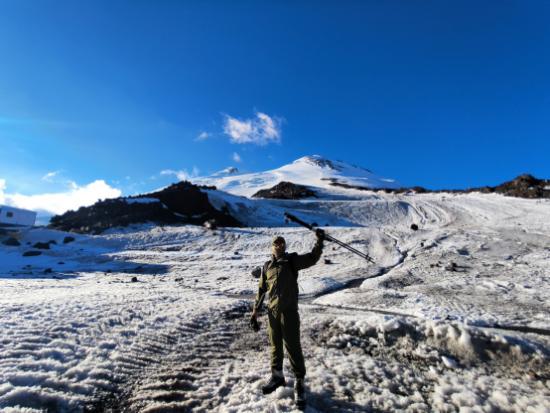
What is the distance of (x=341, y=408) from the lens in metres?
5.53

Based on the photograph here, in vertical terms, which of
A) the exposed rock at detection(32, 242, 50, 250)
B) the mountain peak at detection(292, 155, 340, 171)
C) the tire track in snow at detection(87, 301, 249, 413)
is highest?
the mountain peak at detection(292, 155, 340, 171)

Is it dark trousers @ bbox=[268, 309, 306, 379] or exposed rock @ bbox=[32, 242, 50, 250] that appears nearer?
dark trousers @ bbox=[268, 309, 306, 379]

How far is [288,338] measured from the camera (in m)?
5.75

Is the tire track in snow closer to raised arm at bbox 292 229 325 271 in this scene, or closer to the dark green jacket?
the dark green jacket

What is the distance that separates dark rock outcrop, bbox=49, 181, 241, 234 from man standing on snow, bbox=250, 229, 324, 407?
36.1 m

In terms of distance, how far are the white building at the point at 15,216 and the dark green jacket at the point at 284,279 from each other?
47466 millimetres

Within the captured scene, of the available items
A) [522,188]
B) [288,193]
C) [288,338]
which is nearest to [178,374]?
[288,338]

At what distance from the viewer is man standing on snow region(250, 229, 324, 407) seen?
224 inches

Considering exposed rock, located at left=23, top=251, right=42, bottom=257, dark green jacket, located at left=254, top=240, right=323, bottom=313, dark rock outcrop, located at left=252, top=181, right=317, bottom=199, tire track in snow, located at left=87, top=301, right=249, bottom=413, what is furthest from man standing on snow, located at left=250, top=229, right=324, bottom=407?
dark rock outcrop, located at left=252, top=181, right=317, bottom=199

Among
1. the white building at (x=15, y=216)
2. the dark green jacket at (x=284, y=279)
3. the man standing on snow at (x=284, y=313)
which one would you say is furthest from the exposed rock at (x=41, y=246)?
the man standing on snow at (x=284, y=313)

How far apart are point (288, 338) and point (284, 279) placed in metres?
0.96

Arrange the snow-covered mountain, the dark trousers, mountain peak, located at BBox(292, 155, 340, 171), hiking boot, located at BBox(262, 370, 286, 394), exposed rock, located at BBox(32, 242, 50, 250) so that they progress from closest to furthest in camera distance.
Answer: the dark trousers
hiking boot, located at BBox(262, 370, 286, 394)
exposed rock, located at BBox(32, 242, 50, 250)
the snow-covered mountain
mountain peak, located at BBox(292, 155, 340, 171)

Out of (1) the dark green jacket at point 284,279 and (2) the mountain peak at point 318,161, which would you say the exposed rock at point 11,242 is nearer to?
(1) the dark green jacket at point 284,279

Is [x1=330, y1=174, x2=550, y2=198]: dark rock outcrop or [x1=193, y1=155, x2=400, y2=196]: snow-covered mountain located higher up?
[x1=193, y1=155, x2=400, y2=196]: snow-covered mountain
